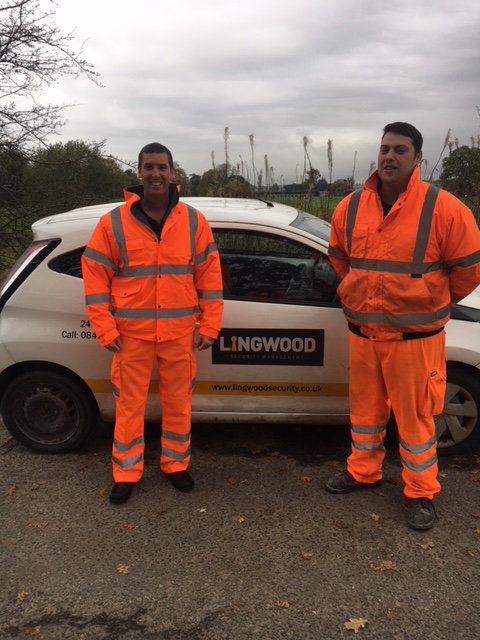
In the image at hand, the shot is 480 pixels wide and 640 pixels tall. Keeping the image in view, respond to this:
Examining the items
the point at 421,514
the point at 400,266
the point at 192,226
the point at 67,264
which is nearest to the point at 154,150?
the point at 192,226

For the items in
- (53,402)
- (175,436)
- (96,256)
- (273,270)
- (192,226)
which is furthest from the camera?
(53,402)

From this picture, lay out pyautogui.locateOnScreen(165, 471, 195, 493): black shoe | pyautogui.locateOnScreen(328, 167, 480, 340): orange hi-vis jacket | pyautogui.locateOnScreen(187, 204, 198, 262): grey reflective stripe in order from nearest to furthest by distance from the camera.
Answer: pyautogui.locateOnScreen(328, 167, 480, 340): orange hi-vis jacket
pyautogui.locateOnScreen(187, 204, 198, 262): grey reflective stripe
pyautogui.locateOnScreen(165, 471, 195, 493): black shoe

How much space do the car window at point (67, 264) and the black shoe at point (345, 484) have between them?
6.94 feet

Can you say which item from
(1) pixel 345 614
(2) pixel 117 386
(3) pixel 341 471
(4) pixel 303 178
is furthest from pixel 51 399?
(4) pixel 303 178

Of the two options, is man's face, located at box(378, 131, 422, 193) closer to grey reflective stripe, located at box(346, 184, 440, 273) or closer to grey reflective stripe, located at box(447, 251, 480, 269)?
grey reflective stripe, located at box(346, 184, 440, 273)

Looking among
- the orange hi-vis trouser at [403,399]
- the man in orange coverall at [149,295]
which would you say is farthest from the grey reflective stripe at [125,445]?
the orange hi-vis trouser at [403,399]

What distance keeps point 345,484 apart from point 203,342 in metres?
1.26

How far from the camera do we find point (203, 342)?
3.42 meters

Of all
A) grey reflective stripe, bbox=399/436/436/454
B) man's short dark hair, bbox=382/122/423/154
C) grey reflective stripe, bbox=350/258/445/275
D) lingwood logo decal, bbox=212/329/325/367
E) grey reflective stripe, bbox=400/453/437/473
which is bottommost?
grey reflective stripe, bbox=400/453/437/473

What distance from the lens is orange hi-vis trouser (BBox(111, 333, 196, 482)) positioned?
11.0ft

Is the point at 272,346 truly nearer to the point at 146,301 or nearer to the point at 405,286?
the point at 146,301

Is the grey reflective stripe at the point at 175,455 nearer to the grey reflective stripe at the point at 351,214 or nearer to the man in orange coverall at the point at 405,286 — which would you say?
the man in orange coverall at the point at 405,286

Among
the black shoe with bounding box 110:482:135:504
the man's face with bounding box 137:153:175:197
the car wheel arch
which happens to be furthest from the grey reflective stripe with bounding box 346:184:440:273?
the car wheel arch

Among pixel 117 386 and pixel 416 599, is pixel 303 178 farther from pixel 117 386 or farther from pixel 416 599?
pixel 416 599
